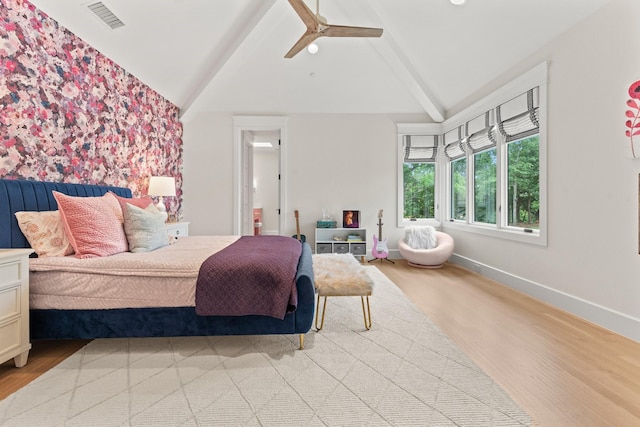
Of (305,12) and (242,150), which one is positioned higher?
(305,12)

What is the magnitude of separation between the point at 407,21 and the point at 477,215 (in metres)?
2.81

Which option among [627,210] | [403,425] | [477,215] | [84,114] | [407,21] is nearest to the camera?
[403,425]

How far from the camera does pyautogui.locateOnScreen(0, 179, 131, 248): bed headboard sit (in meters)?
2.04

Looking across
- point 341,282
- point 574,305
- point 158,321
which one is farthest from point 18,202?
point 574,305

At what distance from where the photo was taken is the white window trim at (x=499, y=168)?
9.98ft

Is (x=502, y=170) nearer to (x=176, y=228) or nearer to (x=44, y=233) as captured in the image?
(x=176, y=228)

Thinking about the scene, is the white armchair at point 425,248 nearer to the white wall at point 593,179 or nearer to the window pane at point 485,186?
the window pane at point 485,186

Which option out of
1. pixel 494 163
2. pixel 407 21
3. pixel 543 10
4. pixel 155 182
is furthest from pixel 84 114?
pixel 494 163

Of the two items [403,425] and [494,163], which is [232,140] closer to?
[494,163]

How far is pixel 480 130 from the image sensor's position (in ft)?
13.6

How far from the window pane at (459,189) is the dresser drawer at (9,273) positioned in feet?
16.5

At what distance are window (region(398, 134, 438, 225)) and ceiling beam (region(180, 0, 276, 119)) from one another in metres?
2.95

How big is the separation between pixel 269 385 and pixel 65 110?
3.07m

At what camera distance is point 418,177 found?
542 centimetres
